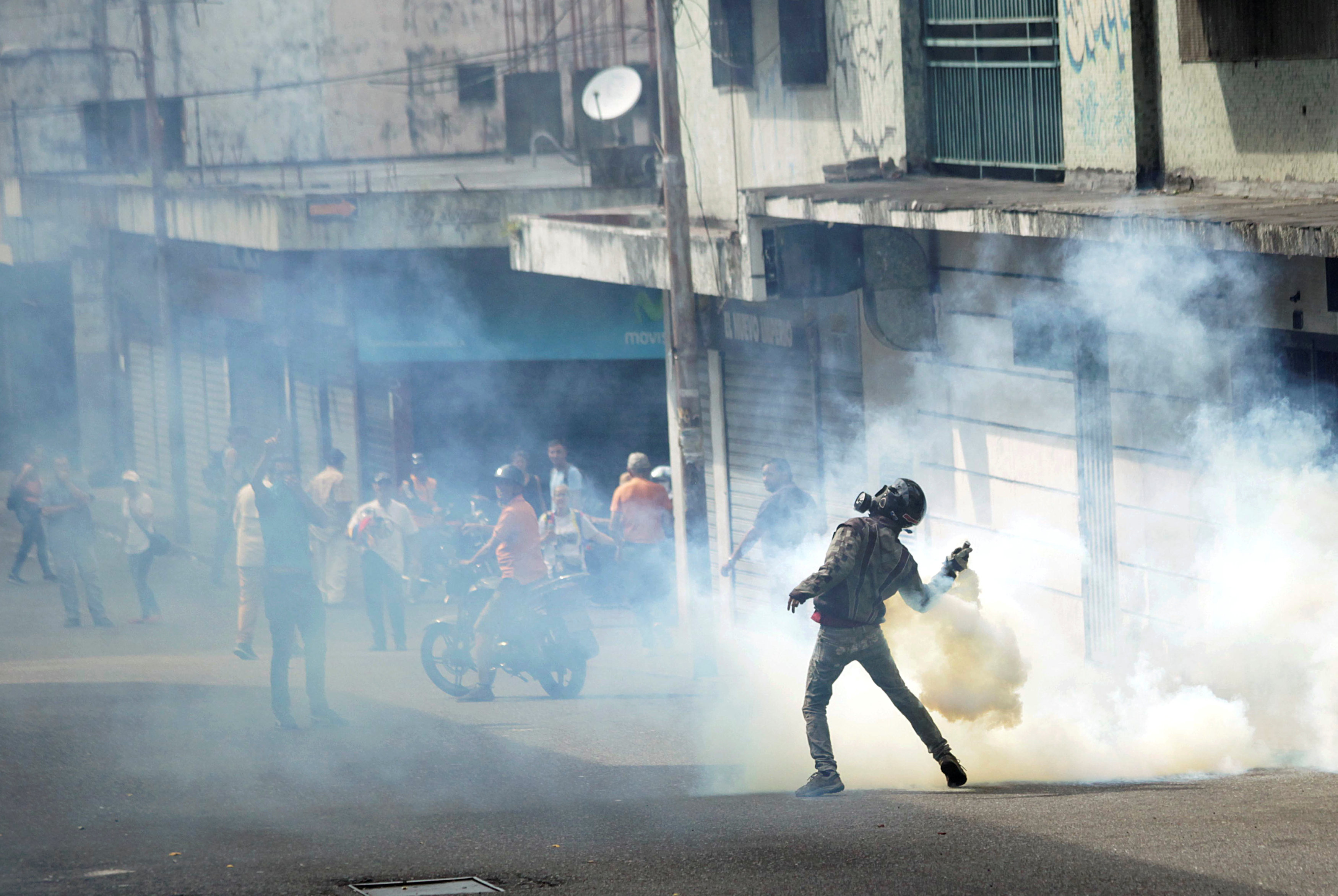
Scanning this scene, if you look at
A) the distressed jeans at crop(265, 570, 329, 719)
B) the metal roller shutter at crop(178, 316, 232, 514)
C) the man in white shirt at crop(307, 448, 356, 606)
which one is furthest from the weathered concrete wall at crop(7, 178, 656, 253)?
the distressed jeans at crop(265, 570, 329, 719)

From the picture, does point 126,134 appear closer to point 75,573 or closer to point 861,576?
point 75,573

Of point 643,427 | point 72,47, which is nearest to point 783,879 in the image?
point 643,427

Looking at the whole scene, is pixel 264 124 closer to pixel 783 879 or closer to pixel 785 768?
pixel 785 768

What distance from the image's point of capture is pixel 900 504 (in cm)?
748

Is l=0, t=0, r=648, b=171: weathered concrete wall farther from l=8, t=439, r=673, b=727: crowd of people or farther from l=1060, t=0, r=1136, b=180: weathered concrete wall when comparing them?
l=1060, t=0, r=1136, b=180: weathered concrete wall

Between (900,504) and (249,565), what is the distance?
608 cm

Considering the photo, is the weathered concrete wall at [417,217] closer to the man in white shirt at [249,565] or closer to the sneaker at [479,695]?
the man in white shirt at [249,565]

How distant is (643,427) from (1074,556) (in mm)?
10633

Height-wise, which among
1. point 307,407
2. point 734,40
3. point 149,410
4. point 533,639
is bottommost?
point 533,639

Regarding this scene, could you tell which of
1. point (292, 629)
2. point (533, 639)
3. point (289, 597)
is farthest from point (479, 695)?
point (289, 597)

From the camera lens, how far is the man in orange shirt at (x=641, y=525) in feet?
47.4

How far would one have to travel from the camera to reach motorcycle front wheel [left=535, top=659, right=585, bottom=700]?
1159 cm

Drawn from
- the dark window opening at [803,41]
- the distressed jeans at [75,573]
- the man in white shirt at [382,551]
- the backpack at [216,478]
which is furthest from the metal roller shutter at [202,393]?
the dark window opening at [803,41]

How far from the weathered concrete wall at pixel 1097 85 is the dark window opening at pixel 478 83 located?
1773 cm
